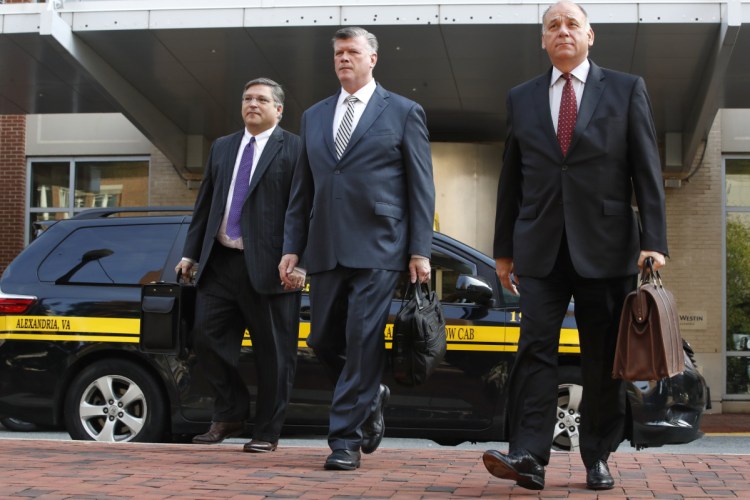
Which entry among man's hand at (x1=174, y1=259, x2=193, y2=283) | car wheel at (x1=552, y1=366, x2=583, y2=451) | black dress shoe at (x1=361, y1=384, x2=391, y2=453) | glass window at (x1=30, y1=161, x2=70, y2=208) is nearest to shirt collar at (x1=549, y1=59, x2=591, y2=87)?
black dress shoe at (x1=361, y1=384, x2=391, y2=453)

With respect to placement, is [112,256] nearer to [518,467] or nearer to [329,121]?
[329,121]

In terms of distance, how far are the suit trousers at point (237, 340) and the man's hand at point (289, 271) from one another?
1.61 feet

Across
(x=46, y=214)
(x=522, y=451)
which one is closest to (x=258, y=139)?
(x=522, y=451)

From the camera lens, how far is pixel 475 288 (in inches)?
319

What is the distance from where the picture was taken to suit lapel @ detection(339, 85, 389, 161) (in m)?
5.72

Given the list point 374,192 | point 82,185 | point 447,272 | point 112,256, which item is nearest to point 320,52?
point 112,256

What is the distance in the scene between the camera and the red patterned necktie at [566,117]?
4898mm

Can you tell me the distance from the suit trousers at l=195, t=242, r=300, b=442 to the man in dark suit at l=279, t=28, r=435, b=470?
685 millimetres

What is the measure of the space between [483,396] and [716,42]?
20.4 feet

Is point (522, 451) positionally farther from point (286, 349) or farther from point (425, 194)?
point (286, 349)

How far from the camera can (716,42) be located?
42.0 feet

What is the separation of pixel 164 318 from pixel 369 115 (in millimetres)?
1809

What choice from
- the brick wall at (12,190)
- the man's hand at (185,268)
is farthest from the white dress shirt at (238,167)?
the brick wall at (12,190)

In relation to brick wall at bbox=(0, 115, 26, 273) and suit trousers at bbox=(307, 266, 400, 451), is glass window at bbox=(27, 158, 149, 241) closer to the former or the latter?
Result: brick wall at bbox=(0, 115, 26, 273)
